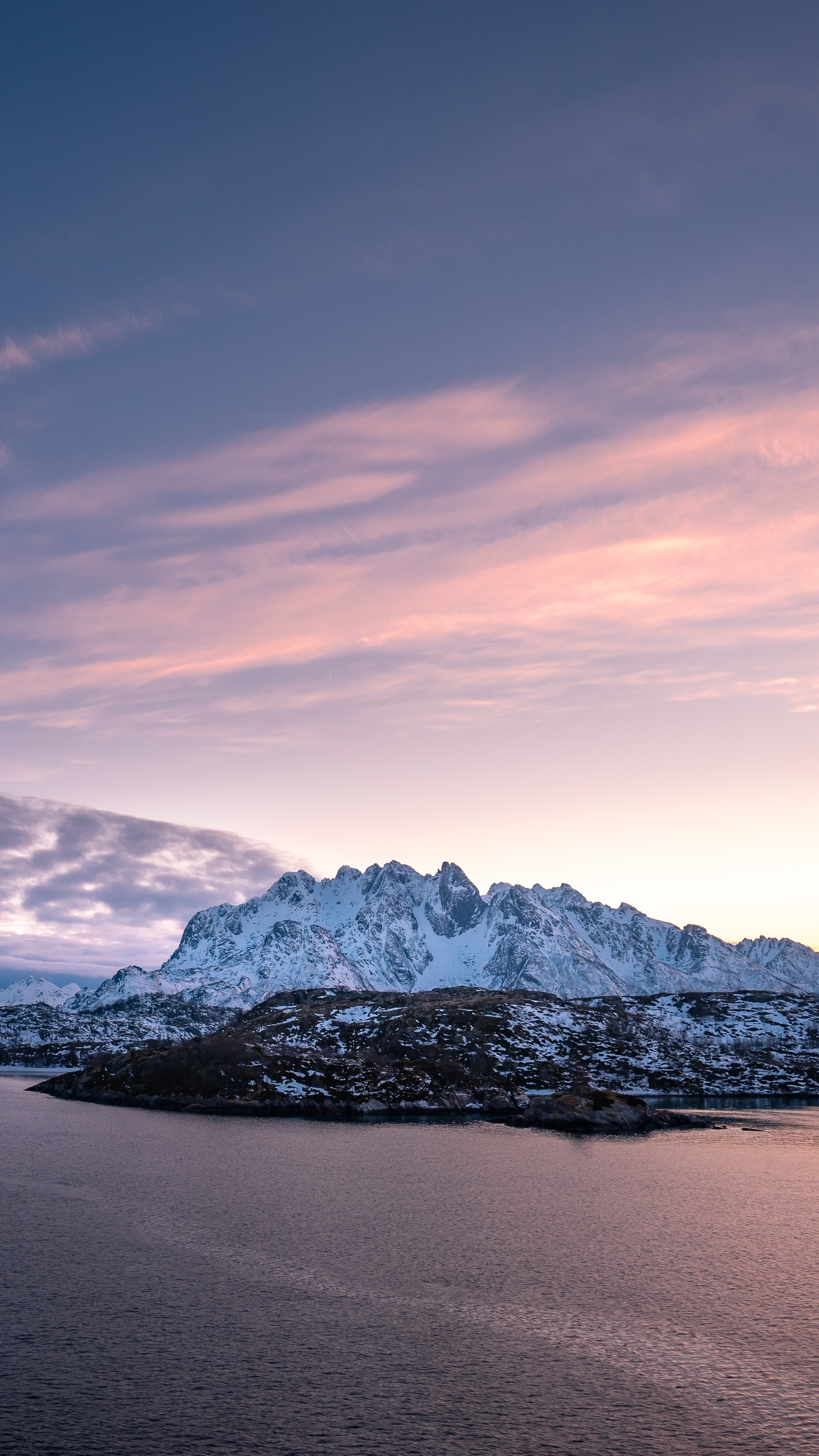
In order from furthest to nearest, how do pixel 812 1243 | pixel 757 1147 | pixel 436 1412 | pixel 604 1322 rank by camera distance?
pixel 757 1147 → pixel 812 1243 → pixel 604 1322 → pixel 436 1412

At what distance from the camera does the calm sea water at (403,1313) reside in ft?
133

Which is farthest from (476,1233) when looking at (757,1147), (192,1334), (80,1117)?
(80,1117)

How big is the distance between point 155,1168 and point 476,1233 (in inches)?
2091

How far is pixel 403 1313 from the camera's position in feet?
188

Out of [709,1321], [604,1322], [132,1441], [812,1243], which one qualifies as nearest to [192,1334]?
[132,1441]

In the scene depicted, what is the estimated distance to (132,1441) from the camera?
125ft

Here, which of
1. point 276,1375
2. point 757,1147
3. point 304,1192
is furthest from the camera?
point 757,1147

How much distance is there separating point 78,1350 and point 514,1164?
297 ft

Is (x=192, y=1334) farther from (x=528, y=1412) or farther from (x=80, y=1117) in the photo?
(x=80, y=1117)

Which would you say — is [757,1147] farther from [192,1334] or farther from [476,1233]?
[192,1334]

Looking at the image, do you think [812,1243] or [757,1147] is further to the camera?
[757,1147]

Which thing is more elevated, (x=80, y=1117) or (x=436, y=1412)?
(x=436, y=1412)

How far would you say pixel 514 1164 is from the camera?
12781 cm

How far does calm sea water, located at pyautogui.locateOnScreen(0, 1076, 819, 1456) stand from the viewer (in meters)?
40.4
